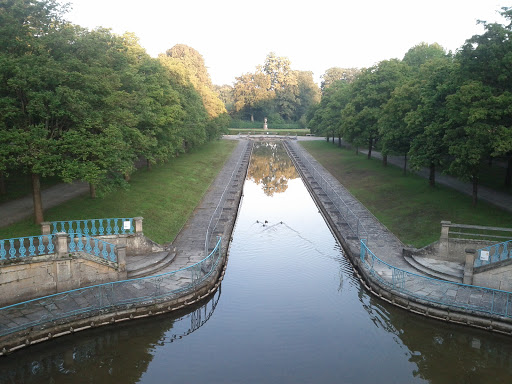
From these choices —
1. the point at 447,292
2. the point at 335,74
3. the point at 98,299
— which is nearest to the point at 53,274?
the point at 98,299

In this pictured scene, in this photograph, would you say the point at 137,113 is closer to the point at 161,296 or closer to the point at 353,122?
the point at 161,296

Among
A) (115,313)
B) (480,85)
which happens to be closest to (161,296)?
(115,313)

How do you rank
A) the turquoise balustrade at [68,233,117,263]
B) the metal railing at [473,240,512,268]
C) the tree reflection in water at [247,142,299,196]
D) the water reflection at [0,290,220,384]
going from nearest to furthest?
the water reflection at [0,290,220,384] → the metal railing at [473,240,512,268] → the turquoise balustrade at [68,233,117,263] → the tree reflection in water at [247,142,299,196]

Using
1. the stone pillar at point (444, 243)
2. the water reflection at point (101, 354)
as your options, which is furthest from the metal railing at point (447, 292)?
the water reflection at point (101, 354)

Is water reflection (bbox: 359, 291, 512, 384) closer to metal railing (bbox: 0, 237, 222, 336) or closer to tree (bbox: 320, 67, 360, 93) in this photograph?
metal railing (bbox: 0, 237, 222, 336)

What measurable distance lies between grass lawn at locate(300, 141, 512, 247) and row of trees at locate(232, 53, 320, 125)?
3203 inches

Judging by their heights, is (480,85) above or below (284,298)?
above

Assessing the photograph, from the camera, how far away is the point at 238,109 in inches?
5064

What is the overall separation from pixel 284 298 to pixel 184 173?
2790cm

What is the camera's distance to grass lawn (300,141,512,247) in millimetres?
27125

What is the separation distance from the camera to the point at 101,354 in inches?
620

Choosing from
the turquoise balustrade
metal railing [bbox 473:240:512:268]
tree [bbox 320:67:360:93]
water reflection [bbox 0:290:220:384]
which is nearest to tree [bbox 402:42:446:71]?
metal railing [bbox 473:240:512:268]

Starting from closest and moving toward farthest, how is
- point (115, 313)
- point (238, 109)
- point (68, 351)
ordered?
point (68, 351) → point (115, 313) → point (238, 109)

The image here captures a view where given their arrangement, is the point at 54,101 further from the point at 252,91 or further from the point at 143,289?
the point at 252,91
